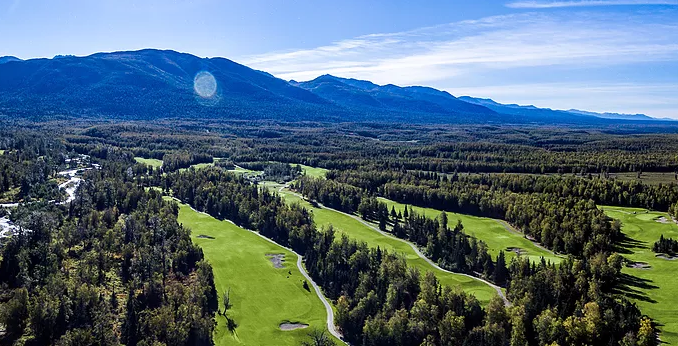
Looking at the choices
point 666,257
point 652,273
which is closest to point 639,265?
point 652,273

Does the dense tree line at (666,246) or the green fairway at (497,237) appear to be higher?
the dense tree line at (666,246)

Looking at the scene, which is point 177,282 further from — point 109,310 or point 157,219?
point 157,219

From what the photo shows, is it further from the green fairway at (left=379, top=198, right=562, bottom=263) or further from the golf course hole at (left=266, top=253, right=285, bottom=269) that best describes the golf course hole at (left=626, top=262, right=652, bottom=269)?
the golf course hole at (left=266, top=253, right=285, bottom=269)

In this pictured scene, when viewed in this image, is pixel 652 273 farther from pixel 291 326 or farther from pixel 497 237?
pixel 291 326

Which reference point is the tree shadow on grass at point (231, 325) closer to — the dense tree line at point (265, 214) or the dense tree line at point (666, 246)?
the dense tree line at point (265, 214)

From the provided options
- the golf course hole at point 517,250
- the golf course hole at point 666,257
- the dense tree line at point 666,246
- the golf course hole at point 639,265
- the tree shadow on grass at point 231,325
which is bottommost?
the tree shadow on grass at point 231,325

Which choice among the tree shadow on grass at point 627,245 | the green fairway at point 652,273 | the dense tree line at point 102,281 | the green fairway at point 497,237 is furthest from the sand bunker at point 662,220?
the dense tree line at point 102,281

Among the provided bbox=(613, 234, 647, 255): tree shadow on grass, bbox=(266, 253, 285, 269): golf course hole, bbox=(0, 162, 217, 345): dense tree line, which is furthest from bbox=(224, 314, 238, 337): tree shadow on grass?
bbox=(613, 234, 647, 255): tree shadow on grass
